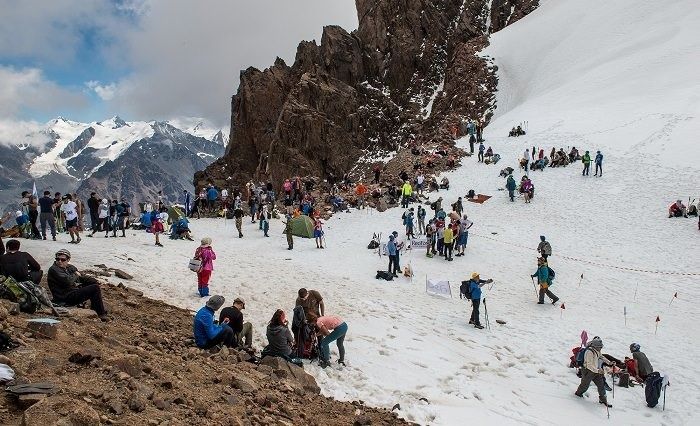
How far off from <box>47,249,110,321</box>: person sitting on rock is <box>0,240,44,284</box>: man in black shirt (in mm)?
424

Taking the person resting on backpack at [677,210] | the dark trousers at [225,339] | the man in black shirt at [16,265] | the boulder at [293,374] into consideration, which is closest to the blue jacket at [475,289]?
the boulder at [293,374]

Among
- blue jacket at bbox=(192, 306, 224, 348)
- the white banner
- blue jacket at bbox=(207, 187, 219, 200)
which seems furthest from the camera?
blue jacket at bbox=(207, 187, 219, 200)

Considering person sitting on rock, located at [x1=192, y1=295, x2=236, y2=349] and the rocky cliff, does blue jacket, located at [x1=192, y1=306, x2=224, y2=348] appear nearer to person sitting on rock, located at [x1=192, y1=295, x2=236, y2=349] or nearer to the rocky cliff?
person sitting on rock, located at [x1=192, y1=295, x2=236, y2=349]

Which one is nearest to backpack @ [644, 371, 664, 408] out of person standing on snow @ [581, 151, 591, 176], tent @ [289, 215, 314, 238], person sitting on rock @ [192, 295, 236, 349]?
person sitting on rock @ [192, 295, 236, 349]

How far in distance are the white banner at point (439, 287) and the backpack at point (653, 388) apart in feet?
26.7

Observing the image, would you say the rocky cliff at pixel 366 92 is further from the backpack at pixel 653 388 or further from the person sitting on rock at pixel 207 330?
the person sitting on rock at pixel 207 330

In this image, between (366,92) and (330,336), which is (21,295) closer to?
(330,336)

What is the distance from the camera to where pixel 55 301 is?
10672 mm

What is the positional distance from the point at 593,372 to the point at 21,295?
532 inches

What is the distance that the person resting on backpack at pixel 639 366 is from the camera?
1316 cm

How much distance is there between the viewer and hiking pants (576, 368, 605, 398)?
11.9 meters

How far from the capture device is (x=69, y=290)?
10.8 meters

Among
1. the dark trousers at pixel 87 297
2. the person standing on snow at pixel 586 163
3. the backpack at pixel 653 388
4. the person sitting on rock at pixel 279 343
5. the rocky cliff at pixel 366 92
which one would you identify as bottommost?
the backpack at pixel 653 388

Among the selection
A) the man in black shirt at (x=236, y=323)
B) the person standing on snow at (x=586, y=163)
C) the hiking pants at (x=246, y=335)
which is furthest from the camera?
the person standing on snow at (x=586, y=163)
